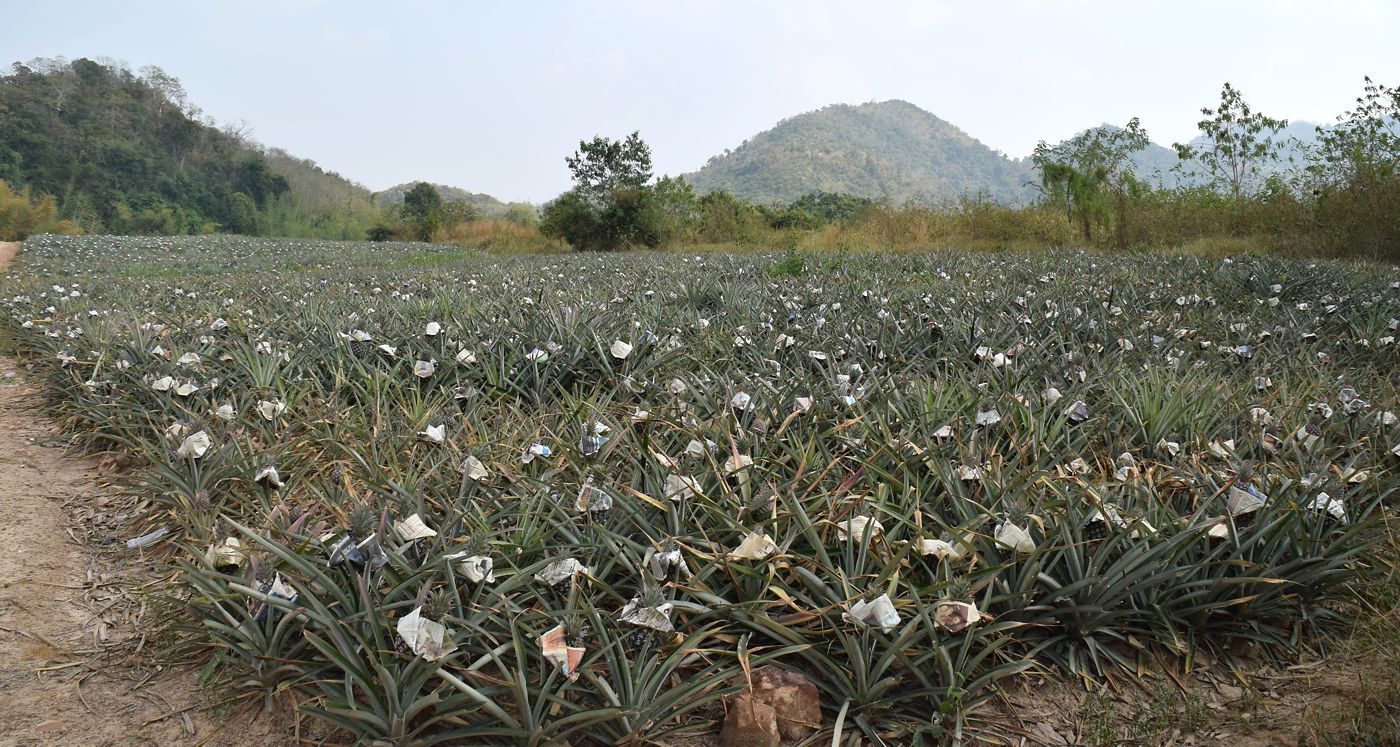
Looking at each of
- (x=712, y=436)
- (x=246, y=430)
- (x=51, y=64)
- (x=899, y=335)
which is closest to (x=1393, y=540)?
(x=712, y=436)

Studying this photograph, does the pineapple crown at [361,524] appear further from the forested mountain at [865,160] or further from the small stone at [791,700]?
the forested mountain at [865,160]

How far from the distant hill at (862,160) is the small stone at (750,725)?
67632 millimetres

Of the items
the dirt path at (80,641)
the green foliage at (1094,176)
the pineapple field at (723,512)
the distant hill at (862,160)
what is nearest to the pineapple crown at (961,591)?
the pineapple field at (723,512)

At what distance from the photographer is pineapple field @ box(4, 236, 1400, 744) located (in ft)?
4.24

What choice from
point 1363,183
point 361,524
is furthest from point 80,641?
point 1363,183

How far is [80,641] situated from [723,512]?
5.04 ft

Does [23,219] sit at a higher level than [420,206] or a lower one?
lower

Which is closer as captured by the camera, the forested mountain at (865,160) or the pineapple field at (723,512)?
the pineapple field at (723,512)

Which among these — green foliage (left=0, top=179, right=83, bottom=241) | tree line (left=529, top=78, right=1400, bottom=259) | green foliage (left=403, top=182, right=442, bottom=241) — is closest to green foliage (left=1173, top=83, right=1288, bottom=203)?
tree line (left=529, top=78, right=1400, bottom=259)

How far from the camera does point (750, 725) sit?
1238 mm

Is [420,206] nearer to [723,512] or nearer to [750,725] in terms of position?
[723,512]

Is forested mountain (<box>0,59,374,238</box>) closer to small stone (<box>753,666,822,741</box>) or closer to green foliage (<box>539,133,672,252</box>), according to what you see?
green foliage (<box>539,133,672,252</box>)

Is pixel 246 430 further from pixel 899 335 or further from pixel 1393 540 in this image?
pixel 1393 540

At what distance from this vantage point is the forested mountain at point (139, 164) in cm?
3919
